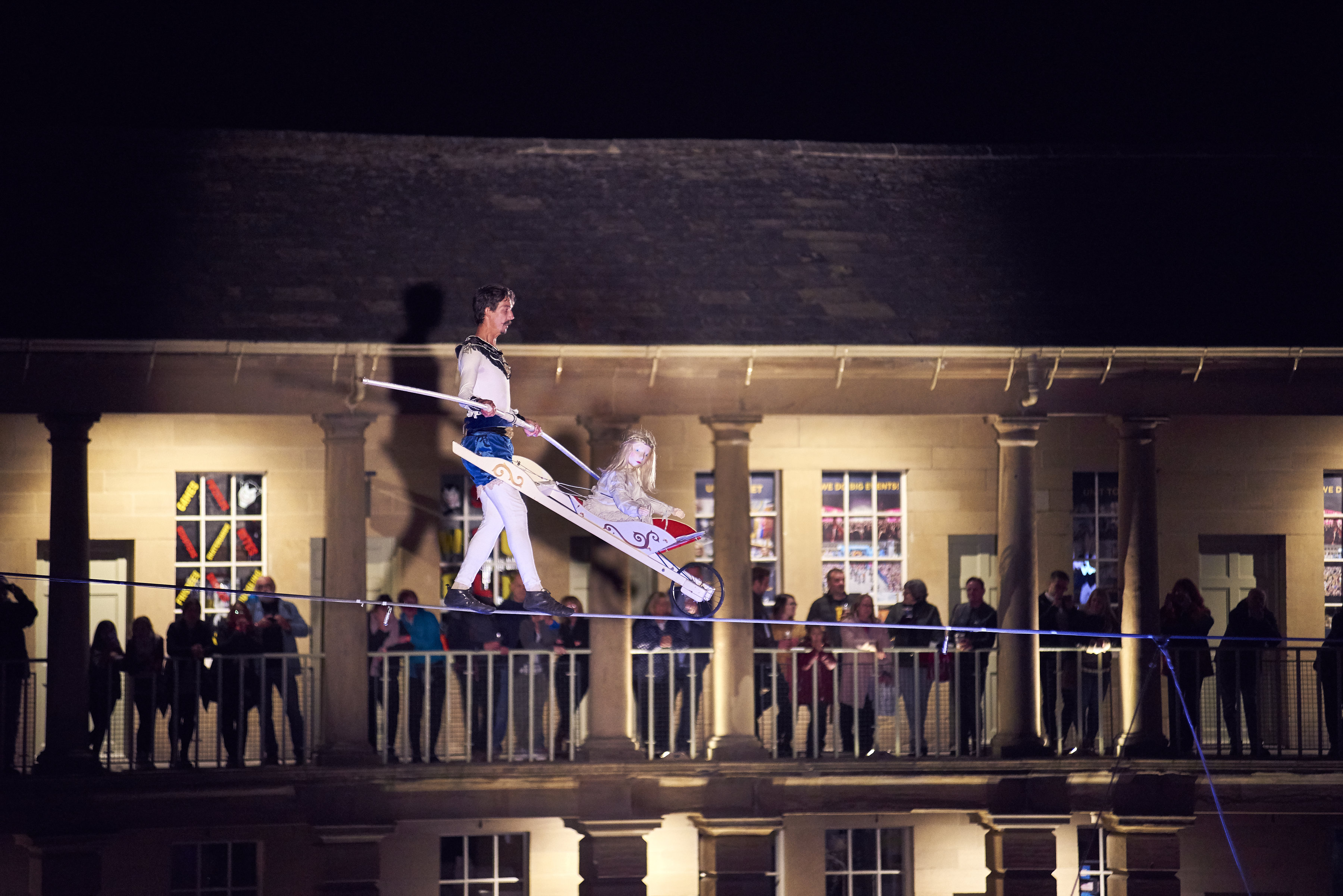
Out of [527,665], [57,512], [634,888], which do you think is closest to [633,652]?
[527,665]

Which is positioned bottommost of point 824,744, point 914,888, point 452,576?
point 914,888


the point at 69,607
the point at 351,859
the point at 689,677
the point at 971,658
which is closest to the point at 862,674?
the point at 971,658

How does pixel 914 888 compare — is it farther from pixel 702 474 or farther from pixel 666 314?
pixel 666 314

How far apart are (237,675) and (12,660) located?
69.3 inches

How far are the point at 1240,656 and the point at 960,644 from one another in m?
2.56

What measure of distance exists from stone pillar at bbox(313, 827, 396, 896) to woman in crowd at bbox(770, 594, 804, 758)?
347 cm

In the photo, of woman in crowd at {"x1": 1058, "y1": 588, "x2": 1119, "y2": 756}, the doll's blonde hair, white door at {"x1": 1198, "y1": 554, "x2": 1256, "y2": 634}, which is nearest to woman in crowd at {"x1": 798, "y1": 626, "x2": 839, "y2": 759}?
woman in crowd at {"x1": 1058, "y1": 588, "x2": 1119, "y2": 756}

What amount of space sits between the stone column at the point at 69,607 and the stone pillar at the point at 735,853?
17.0 ft

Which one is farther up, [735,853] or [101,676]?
[101,676]

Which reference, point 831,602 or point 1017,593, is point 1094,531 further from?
point 831,602

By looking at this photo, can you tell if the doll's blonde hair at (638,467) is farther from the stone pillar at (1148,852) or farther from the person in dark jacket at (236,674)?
the stone pillar at (1148,852)

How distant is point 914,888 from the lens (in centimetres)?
1841

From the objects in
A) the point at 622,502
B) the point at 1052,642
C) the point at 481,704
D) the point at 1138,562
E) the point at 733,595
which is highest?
the point at 622,502

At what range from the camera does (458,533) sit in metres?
18.8
